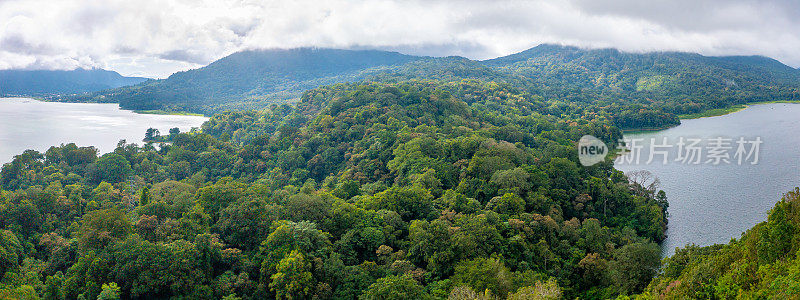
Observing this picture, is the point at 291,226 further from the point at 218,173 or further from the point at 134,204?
the point at 218,173

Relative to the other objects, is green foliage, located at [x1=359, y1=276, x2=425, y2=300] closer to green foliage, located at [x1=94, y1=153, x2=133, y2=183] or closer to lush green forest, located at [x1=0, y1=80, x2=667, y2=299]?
lush green forest, located at [x1=0, y1=80, x2=667, y2=299]

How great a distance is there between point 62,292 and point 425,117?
152 ft

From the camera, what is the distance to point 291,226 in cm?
2477

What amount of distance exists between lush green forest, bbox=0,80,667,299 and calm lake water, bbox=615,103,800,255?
3.43 metres

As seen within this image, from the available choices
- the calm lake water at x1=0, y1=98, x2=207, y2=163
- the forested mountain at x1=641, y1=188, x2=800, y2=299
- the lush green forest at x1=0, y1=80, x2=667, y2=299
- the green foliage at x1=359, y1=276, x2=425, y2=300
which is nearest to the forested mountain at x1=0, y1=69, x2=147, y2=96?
the calm lake water at x1=0, y1=98, x2=207, y2=163

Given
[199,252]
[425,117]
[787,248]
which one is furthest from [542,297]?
[425,117]

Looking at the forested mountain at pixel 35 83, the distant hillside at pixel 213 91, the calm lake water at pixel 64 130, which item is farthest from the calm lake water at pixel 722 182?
the forested mountain at pixel 35 83

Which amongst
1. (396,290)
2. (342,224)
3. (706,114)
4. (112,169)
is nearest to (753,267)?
(396,290)

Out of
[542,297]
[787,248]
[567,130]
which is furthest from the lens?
[567,130]

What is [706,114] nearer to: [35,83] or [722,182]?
[722,182]

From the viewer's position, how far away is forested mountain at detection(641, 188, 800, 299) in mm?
16297

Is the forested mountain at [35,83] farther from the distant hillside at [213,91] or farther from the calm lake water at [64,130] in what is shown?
the calm lake water at [64,130]

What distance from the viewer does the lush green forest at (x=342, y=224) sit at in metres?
21.7

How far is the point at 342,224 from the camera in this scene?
27.9m
